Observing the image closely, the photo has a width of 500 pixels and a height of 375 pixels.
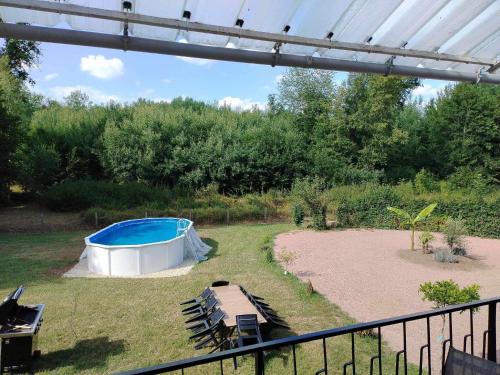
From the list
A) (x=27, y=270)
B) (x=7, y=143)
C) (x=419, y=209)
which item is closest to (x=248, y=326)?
(x=27, y=270)

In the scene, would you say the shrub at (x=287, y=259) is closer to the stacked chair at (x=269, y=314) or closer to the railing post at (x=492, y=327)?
the stacked chair at (x=269, y=314)

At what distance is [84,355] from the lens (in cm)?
634

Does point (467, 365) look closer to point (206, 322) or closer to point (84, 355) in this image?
point (206, 322)

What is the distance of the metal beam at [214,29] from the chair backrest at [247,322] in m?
4.47

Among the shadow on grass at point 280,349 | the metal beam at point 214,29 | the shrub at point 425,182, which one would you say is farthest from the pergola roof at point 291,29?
the shrub at point 425,182

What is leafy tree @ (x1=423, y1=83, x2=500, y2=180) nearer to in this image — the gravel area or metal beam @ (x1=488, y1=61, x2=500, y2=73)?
the gravel area

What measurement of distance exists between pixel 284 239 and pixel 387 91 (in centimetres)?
1655

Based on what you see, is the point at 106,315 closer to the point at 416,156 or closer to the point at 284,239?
the point at 284,239

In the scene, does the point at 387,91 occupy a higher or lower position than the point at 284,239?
higher

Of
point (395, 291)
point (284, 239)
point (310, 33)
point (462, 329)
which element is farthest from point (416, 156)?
point (310, 33)

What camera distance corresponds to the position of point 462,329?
7277mm

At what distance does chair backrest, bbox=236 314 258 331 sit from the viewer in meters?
6.18

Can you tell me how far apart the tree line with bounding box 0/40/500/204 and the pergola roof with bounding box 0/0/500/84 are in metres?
19.5

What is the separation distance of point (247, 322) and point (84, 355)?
269 centimetres
